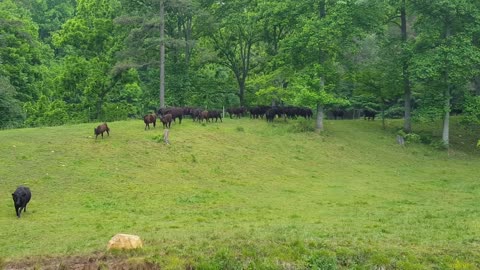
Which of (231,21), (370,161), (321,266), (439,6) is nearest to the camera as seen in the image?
(321,266)

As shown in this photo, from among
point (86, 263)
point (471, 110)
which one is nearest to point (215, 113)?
point (471, 110)

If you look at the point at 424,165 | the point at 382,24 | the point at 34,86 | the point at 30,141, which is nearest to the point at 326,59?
the point at 382,24

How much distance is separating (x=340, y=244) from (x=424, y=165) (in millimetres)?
22252

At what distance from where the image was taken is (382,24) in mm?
40719

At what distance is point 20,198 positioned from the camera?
665 inches

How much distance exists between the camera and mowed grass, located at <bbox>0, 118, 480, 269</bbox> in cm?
1180

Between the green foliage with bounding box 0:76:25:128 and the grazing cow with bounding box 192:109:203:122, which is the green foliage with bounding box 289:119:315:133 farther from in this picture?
the green foliage with bounding box 0:76:25:128

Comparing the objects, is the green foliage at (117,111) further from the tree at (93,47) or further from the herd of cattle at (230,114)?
the herd of cattle at (230,114)

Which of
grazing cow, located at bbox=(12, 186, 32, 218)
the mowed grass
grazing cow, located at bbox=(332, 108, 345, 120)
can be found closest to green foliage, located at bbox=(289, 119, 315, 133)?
the mowed grass

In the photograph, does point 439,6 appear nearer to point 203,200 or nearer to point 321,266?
point 203,200

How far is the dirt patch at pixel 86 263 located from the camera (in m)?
10.9

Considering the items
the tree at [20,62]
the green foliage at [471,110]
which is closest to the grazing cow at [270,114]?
the green foliage at [471,110]

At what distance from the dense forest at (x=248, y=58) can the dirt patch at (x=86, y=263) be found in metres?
23.6

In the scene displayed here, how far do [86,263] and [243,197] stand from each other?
10.6 meters
